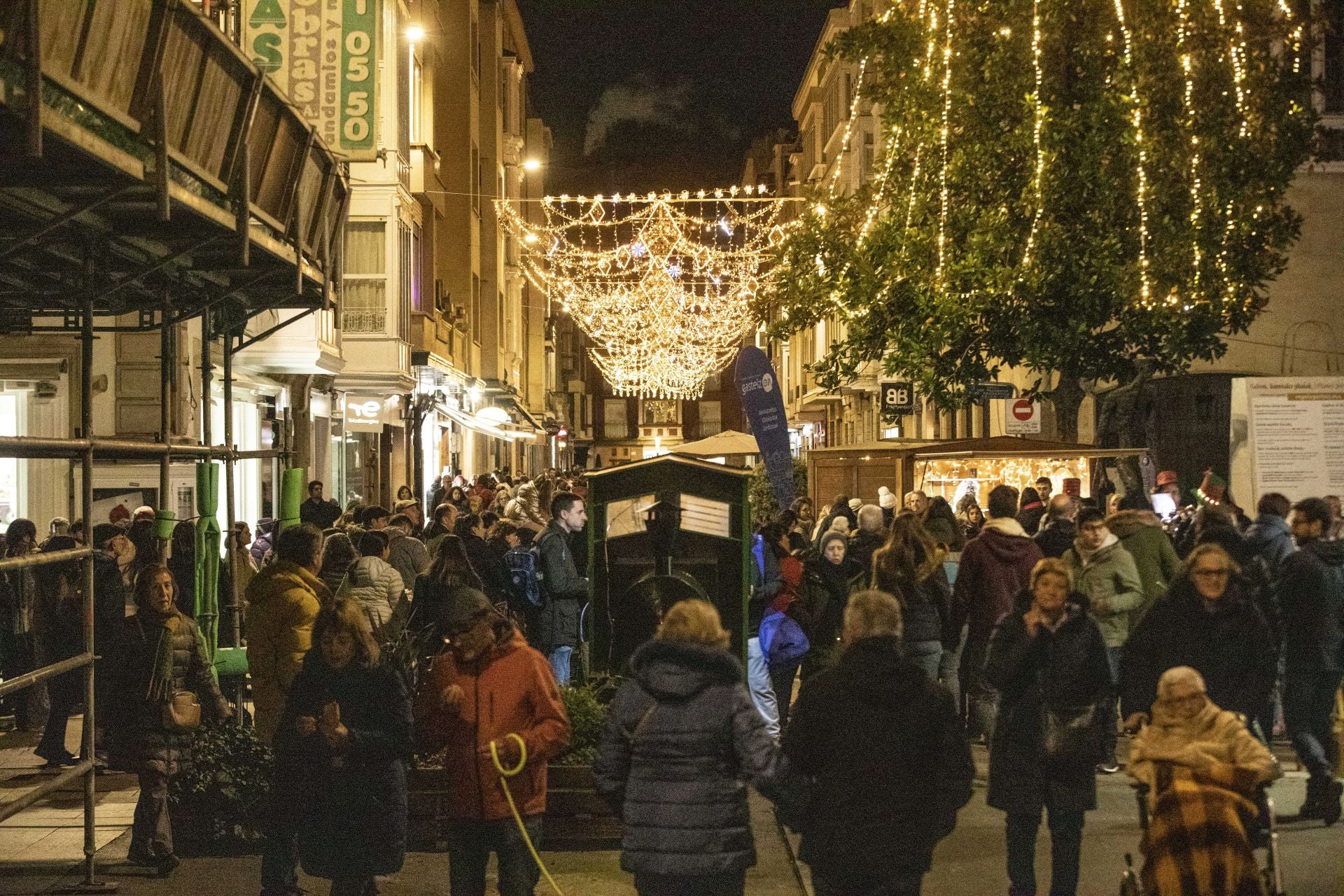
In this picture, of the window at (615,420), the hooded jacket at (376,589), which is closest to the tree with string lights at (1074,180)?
the hooded jacket at (376,589)

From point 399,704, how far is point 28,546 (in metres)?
6.64

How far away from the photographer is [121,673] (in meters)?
7.35

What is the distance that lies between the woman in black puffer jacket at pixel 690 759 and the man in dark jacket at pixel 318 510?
1275 centimetres

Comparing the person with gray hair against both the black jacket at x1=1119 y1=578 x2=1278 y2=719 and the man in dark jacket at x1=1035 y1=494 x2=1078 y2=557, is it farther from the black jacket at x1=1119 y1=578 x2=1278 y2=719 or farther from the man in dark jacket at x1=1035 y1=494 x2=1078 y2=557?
the black jacket at x1=1119 y1=578 x2=1278 y2=719

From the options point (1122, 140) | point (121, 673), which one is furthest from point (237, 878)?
point (1122, 140)

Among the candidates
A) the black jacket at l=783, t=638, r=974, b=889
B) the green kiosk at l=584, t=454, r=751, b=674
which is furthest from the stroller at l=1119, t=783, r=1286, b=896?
the green kiosk at l=584, t=454, r=751, b=674

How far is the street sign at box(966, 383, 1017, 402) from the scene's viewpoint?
23.2 meters

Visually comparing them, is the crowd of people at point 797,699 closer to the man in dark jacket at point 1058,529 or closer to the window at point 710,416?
the man in dark jacket at point 1058,529

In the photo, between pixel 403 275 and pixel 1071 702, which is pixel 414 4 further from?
pixel 1071 702

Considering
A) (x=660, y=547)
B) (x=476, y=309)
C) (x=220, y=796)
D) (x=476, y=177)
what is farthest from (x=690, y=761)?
(x=476, y=177)

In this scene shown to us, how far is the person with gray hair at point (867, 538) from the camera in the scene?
1155 centimetres

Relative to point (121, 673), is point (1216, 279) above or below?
above

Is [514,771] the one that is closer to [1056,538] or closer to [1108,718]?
[1108,718]

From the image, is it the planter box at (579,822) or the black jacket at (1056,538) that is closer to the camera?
the planter box at (579,822)
